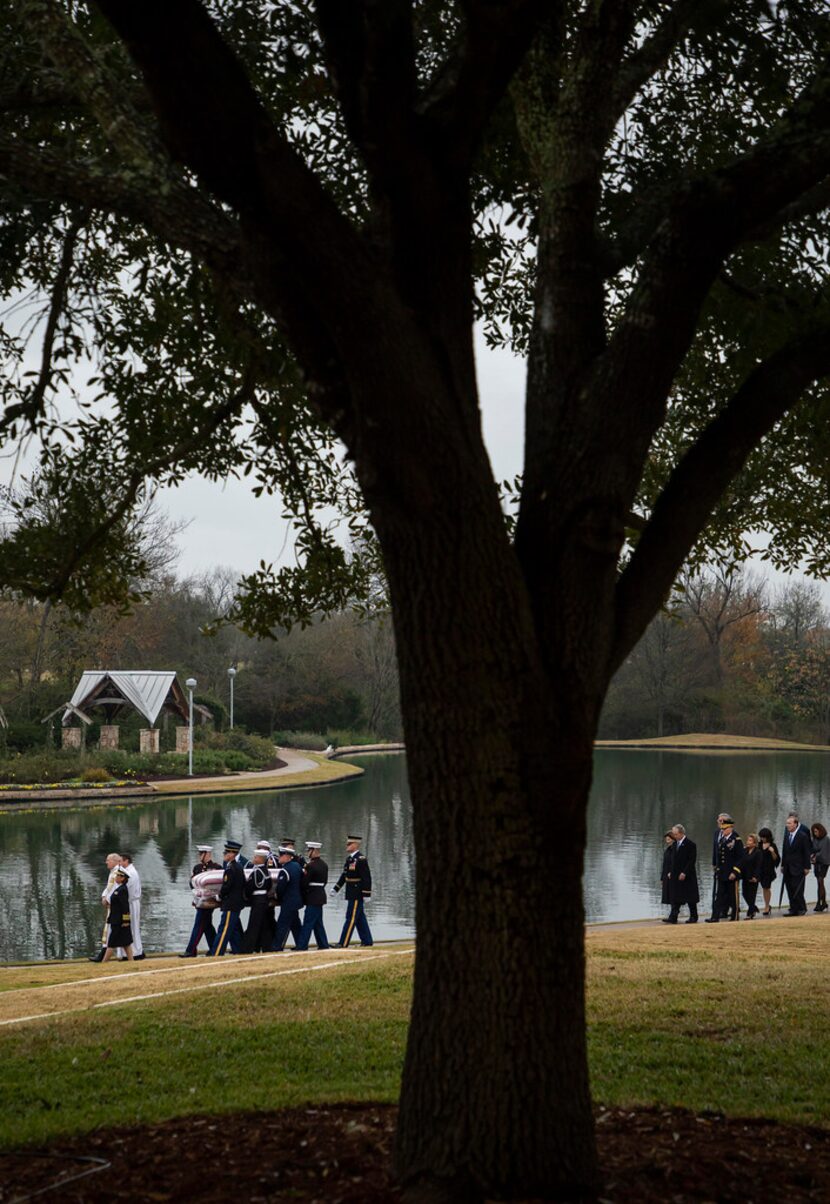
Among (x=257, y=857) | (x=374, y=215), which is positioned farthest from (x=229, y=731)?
(x=374, y=215)

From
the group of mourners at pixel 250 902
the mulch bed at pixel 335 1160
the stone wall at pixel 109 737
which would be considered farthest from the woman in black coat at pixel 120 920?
the stone wall at pixel 109 737

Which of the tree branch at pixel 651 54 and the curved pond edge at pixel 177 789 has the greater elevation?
the tree branch at pixel 651 54

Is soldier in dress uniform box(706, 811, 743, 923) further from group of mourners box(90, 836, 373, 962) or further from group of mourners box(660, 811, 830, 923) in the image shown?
group of mourners box(90, 836, 373, 962)

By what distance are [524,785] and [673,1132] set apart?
2289mm

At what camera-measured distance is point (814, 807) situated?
37750mm

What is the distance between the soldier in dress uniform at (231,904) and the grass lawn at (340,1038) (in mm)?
3511

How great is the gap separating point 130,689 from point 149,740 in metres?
2.32

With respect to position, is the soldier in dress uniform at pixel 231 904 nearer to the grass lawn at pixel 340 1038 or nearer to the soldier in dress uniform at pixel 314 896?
the soldier in dress uniform at pixel 314 896

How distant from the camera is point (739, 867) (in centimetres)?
1864

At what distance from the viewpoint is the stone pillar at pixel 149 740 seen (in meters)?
50.0

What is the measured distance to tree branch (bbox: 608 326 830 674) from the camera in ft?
14.7

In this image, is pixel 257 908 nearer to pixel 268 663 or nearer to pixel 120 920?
pixel 120 920

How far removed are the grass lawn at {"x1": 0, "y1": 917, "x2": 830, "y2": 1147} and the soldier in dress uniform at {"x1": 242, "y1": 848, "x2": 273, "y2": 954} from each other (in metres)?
3.71

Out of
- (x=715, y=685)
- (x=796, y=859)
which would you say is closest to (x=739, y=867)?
(x=796, y=859)
